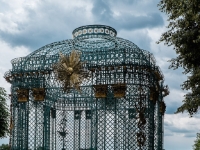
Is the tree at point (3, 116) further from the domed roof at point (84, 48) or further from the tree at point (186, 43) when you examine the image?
the tree at point (186, 43)

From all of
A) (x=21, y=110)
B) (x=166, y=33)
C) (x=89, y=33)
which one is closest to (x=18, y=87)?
(x=21, y=110)

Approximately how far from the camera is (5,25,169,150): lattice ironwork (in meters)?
19.9

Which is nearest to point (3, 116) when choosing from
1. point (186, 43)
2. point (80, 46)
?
point (80, 46)

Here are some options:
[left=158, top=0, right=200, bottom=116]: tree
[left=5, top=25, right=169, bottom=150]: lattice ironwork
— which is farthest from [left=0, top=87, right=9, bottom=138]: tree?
[left=158, top=0, right=200, bottom=116]: tree

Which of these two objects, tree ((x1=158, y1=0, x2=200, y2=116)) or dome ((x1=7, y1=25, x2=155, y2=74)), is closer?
tree ((x1=158, y1=0, x2=200, y2=116))

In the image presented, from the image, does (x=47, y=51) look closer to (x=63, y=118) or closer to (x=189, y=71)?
(x=63, y=118)

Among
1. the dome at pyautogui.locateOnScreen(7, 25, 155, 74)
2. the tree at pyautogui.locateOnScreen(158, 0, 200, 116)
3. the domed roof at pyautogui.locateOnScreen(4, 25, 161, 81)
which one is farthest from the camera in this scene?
the dome at pyautogui.locateOnScreen(7, 25, 155, 74)

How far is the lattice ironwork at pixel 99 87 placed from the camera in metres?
19.9

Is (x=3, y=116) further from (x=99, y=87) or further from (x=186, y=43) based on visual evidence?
(x=186, y=43)

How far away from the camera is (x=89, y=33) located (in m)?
23.6

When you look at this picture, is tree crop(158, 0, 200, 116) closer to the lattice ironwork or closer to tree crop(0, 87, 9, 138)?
the lattice ironwork

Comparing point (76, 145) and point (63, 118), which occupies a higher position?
point (63, 118)

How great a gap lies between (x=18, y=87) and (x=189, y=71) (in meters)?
10.0

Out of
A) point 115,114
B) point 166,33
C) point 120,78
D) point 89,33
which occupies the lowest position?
point 115,114
